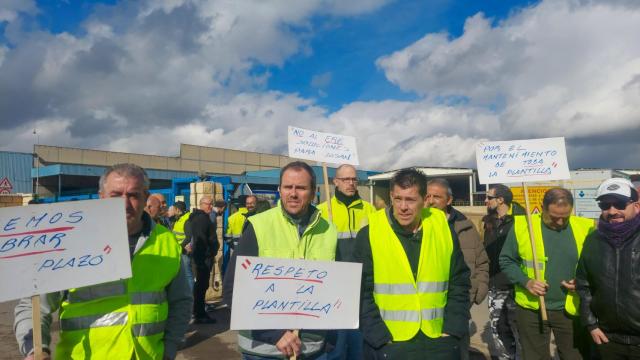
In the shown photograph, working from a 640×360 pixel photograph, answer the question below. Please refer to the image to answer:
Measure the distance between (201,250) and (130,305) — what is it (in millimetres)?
5336

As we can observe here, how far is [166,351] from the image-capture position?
240 centimetres

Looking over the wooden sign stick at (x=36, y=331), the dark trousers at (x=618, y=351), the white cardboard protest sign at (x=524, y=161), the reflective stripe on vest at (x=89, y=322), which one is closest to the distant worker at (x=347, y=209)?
the white cardboard protest sign at (x=524, y=161)

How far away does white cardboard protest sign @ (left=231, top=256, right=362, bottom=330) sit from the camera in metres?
2.41

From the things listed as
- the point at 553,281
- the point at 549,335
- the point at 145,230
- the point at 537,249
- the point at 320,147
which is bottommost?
the point at 549,335

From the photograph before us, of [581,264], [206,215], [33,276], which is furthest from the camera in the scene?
[206,215]

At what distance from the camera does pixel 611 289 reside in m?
3.12

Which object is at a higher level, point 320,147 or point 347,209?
point 320,147

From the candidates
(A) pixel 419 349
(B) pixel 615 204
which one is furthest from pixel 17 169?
(B) pixel 615 204

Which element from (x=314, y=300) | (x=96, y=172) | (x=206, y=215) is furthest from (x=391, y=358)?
(x=96, y=172)

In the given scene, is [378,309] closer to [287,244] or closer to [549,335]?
[287,244]

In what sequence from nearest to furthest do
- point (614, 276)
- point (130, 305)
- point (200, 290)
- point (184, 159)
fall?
point (130, 305), point (614, 276), point (200, 290), point (184, 159)

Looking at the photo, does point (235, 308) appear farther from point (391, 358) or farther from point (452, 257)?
point (452, 257)

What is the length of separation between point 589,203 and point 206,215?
14.5 meters

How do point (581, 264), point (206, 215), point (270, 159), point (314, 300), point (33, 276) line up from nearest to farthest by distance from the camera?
point (33, 276), point (314, 300), point (581, 264), point (206, 215), point (270, 159)
